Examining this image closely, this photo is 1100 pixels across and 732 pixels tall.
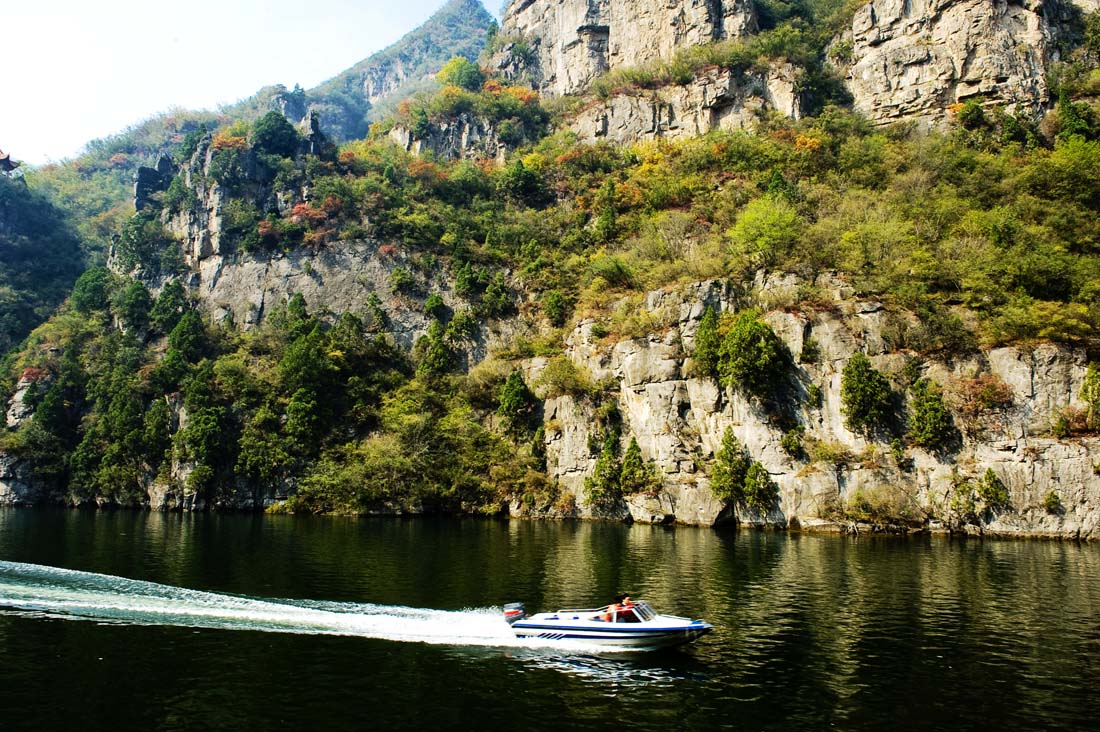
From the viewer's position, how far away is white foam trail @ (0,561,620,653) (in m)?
22.5

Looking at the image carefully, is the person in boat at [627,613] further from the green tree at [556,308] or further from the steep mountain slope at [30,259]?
the steep mountain slope at [30,259]

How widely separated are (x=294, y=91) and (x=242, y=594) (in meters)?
186

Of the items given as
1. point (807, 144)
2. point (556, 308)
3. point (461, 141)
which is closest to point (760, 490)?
point (556, 308)

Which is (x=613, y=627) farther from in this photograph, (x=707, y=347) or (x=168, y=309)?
(x=168, y=309)

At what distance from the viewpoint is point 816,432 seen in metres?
57.8

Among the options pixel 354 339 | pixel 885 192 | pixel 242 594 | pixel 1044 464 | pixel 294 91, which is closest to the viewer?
pixel 242 594

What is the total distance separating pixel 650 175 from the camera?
310 feet

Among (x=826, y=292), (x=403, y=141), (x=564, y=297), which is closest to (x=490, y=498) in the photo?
(x=564, y=297)

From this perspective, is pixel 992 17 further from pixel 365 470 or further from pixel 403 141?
pixel 365 470

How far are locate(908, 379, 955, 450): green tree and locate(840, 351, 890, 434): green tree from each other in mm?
2250

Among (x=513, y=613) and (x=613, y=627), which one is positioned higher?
(x=513, y=613)

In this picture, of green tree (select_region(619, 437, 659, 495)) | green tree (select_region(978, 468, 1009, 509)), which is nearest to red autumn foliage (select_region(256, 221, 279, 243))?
green tree (select_region(619, 437, 659, 495))

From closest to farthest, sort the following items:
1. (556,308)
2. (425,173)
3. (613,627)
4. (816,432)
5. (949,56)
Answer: (613,627) → (816,432) → (556,308) → (949,56) → (425,173)

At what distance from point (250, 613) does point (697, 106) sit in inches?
3859
